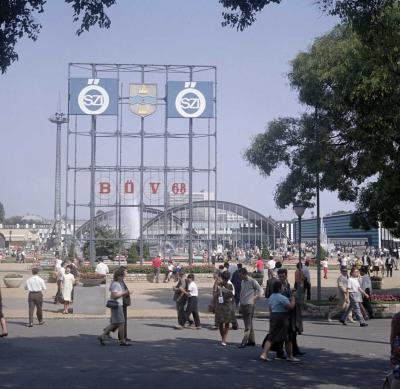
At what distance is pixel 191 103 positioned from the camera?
41.9 metres

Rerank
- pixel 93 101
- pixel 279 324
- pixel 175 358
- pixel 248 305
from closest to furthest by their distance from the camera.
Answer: pixel 279 324 → pixel 175 358 → pixel 248 305 → pixel 93 101

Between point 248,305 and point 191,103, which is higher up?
point 191,103

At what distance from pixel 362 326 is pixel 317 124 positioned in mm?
8062

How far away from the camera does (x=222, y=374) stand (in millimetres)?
10500

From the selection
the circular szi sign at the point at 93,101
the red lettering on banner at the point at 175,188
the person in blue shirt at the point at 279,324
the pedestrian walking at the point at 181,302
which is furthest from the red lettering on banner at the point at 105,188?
the person in blue shirt at the point at 279,324

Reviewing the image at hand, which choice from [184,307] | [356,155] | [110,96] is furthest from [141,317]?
[110,96]

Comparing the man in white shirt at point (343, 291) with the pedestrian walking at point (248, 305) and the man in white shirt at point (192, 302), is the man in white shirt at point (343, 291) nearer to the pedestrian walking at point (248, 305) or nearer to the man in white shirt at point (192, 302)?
the man in white shirt at point (192, 302)

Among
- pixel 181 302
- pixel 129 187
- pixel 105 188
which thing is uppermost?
pixel 129 187

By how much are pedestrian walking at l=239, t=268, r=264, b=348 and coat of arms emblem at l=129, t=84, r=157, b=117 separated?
93.0ft

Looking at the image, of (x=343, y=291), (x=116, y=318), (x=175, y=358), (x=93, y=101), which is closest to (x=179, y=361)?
(x=175, y=358)

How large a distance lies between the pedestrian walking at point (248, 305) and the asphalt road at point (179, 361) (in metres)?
0.37

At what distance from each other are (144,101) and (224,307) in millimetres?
29106

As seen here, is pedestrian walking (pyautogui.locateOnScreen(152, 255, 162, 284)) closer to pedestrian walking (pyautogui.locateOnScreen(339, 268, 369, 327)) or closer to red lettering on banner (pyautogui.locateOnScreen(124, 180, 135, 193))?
red lettering on banner (pyautogui.locateOnScreen(124, 180, 135, 193))

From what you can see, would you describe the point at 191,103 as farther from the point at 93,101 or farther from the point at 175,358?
the point at 175,358
